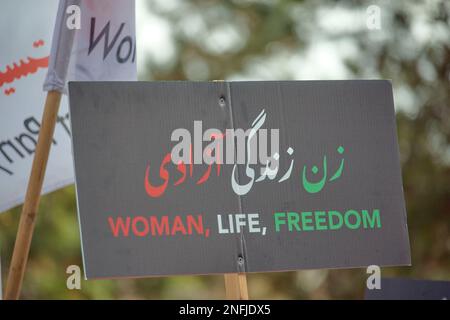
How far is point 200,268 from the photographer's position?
335cm

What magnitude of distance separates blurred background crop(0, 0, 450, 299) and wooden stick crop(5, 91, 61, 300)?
762 cm

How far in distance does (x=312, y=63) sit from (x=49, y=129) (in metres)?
8.36

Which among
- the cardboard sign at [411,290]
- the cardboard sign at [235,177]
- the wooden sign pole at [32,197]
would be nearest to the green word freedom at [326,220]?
the cardboard sign at [235,177]

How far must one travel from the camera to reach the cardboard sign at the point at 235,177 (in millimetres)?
3320

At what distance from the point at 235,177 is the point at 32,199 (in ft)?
2.49

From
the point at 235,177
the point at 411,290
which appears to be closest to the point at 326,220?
the point at 235,177

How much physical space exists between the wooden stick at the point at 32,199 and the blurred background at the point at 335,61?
7.62m

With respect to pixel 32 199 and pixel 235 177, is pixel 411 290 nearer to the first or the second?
pixel 235 177

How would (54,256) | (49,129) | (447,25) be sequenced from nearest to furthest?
(49,129)
(54,256)
(447,25)

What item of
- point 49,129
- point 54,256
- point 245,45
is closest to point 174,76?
point 245,45

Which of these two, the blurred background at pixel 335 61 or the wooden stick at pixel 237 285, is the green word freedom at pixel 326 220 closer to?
the wooden stick at pixel 237 285

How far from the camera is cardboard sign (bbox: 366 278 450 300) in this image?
3.97 metres

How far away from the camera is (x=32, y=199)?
3.81 metres
